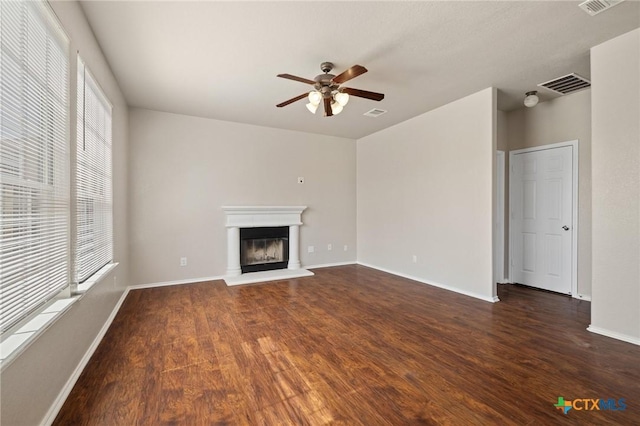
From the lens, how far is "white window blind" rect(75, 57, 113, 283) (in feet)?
7.33

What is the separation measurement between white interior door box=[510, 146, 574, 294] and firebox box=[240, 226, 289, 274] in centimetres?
404

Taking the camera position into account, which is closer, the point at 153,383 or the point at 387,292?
the point at 153,383

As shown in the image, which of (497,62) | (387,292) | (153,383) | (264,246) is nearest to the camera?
(153,383)

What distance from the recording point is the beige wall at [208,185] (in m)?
4.42

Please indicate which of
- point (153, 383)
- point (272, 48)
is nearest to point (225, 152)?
point (272, 48)

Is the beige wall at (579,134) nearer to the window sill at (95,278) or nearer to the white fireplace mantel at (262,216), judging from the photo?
the white fireplace mantel at (262,216)

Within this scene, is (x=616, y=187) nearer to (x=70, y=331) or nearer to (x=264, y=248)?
(x=70, y=331)

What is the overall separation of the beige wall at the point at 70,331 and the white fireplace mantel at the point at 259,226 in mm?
1667

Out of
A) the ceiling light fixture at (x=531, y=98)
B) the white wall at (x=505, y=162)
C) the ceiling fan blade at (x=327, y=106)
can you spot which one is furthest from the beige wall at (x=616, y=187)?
the ceiling fan blade at (x=327, y=106)

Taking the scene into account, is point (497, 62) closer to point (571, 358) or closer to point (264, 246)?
point (571, 358)

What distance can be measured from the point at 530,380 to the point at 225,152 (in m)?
4.92

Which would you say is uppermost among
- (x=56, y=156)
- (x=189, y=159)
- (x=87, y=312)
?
(x=189, y=159)

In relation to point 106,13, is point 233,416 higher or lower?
lower

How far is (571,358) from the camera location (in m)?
2.28
